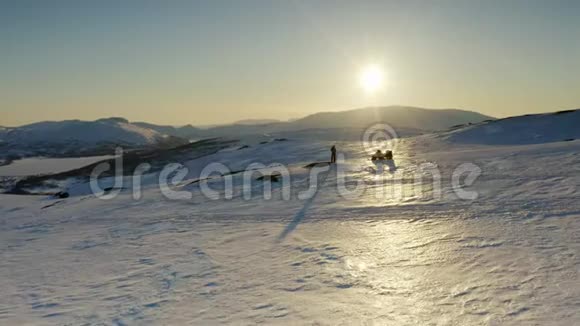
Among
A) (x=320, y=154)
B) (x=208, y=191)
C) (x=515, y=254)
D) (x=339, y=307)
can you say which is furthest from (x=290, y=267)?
(x=320, y=154)

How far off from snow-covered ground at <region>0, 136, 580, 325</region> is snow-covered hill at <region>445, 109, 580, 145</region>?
590 inches

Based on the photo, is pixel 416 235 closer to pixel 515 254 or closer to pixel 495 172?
pixel 515 254

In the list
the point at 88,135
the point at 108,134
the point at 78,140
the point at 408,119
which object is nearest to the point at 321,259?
the point at 78,140

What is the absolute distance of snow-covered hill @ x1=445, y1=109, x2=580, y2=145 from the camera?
98.5 feet

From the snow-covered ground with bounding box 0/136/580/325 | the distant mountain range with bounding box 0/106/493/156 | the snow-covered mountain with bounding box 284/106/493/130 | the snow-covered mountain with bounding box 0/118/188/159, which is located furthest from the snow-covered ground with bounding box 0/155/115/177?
the snow-covered mountain with bounding box 284/106/493/130

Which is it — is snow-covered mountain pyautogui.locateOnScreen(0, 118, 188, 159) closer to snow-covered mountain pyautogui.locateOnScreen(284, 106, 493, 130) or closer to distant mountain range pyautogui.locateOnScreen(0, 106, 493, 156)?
distant mountain range pyautogui.locateOnScreen(0, 106, 493, 156)

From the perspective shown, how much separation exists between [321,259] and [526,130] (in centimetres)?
3096

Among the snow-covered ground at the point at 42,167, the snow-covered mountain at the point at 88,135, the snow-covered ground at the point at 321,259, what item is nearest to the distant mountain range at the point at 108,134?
the snow-covered mountain at the point at 88,135

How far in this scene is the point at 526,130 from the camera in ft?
107

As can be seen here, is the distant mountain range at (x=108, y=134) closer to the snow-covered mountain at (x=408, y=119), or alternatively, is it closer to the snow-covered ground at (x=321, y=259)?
the snow-covered mountain at (x=408, y=119)

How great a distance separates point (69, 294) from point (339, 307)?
5.49 metres

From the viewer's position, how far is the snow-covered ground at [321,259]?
244 inches

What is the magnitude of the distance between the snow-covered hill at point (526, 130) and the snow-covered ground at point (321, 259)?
15.0 metres

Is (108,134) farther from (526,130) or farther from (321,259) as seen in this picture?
(321,259)
